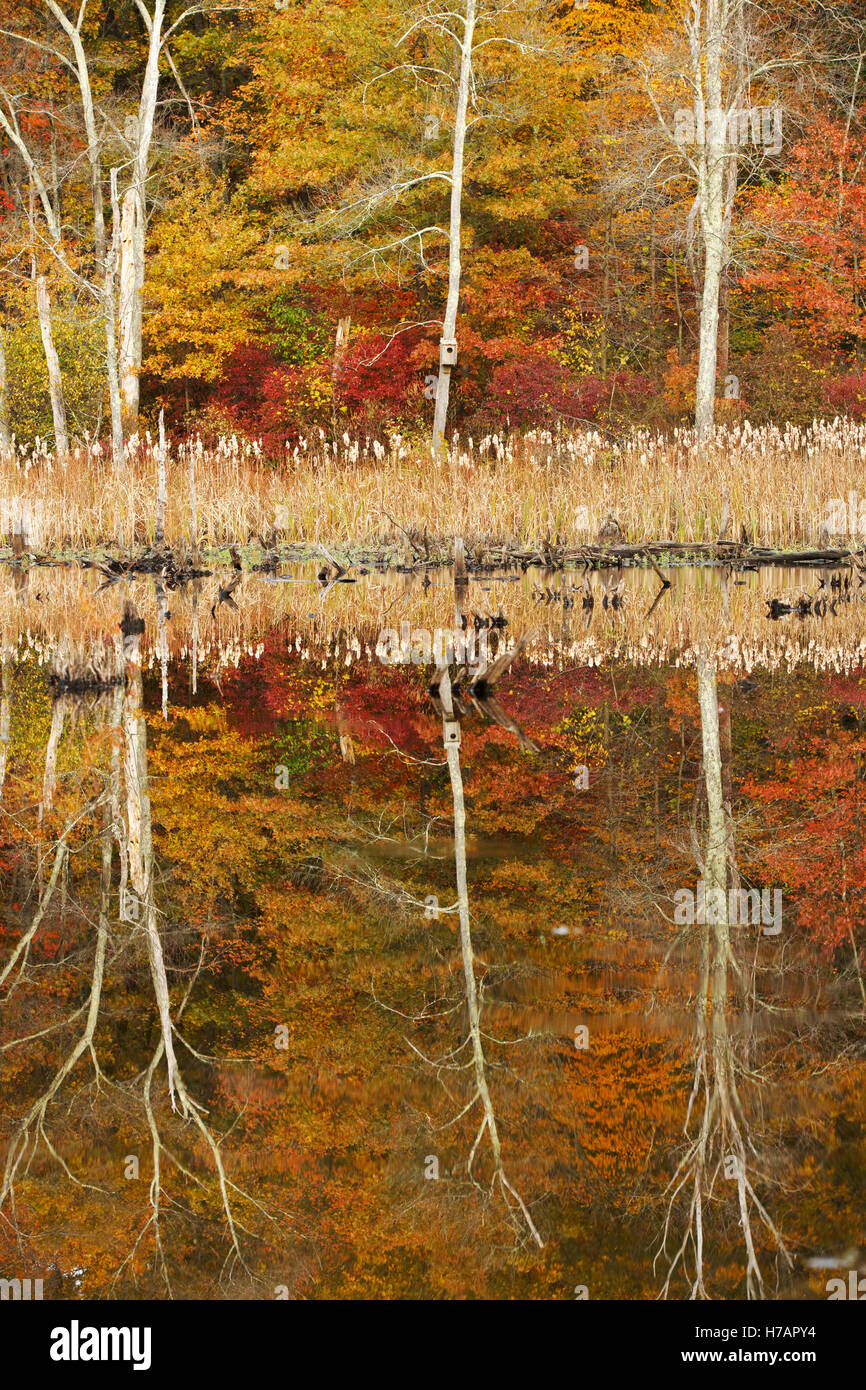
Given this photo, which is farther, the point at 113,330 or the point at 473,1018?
the point at 113,330

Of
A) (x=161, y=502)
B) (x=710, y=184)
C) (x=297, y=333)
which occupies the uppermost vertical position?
(x=710, y=184)

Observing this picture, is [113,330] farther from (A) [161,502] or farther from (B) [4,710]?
(B) [4,710]

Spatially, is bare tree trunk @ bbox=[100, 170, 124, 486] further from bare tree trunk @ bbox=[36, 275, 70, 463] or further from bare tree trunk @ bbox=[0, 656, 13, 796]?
bare tree trunk @ bbox=[0, 656, 13, 796]

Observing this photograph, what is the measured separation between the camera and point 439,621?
28.8 feet

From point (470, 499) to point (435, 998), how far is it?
10563 millimetres

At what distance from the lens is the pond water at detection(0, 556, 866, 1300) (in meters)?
1.83

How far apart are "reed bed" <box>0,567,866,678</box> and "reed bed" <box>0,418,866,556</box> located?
2.65ft

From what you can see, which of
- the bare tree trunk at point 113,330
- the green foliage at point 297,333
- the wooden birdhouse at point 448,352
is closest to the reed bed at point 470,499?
the bare tree trunk at point 113,330

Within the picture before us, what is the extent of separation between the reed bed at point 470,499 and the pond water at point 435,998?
283 inches

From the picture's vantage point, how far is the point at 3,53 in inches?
973

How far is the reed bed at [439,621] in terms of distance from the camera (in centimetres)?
723

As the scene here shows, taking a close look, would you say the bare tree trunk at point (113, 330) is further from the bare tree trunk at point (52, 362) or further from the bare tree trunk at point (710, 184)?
the bare tree trunk at point (710, 184)

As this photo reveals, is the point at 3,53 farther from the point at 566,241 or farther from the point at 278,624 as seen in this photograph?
the point at 278,624

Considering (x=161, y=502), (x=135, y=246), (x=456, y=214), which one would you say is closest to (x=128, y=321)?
(x=135, y=246)
